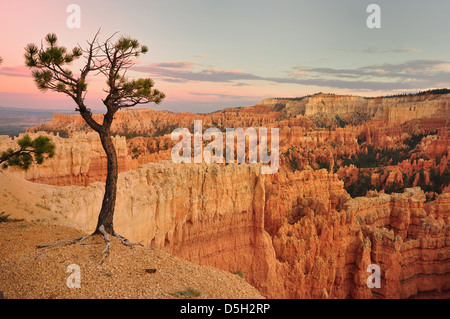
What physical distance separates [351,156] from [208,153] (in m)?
59.0

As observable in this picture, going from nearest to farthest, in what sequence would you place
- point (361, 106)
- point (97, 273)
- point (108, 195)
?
point (97, 273)
point (108, 195)
point (361, 106)

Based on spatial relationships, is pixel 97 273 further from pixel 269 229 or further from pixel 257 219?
pixel 269 229

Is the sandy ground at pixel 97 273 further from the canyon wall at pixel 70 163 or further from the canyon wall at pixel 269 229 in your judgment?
the canyon wall at pixel 70 163

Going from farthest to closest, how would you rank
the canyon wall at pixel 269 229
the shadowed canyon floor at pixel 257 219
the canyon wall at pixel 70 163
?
the canyon wall at pixel 70 163, the canyon wall at pixel 269 229, the shadowed canyon floor at pixel 257 219

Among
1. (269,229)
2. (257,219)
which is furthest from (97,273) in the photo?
(269,229)

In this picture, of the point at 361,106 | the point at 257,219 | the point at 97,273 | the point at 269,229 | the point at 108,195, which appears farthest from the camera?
the point at 361,106

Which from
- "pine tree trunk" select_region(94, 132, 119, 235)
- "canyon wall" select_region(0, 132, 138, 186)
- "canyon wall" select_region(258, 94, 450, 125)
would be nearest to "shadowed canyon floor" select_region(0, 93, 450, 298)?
"canyon wall" select_region(0, 132, 138, 186)

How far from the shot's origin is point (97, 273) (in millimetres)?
6219

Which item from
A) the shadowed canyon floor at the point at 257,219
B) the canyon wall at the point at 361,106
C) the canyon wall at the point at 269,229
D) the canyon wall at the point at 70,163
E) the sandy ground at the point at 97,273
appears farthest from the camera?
the canyon wall at the point at 361,106

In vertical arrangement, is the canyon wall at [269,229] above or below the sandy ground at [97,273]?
below

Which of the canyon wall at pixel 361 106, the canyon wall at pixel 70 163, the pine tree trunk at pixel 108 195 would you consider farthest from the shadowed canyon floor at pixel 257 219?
the canyon wall at pixel 361 106

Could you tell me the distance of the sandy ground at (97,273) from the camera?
566 centimetres

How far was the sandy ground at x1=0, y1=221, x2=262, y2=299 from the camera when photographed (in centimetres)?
566

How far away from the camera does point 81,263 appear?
647 cm
